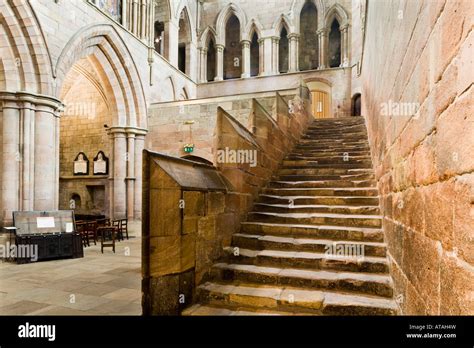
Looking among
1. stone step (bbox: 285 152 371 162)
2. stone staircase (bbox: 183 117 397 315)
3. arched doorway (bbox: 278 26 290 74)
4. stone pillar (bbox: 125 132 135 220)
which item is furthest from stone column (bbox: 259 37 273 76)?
stone staircase (bbox: 183 117 397 315)

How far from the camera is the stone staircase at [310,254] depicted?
255 centimetres

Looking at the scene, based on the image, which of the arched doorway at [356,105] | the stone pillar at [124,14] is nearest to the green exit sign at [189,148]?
the stone pillar at [124,14]

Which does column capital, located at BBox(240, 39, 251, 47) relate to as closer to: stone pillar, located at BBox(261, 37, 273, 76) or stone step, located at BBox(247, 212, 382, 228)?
stone pillar, located at BBox(261, 37, 273, 76)

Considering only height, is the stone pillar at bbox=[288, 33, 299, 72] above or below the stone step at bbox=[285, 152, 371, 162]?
above

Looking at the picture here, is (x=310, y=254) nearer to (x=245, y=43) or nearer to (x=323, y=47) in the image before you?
(x=323, y=47)

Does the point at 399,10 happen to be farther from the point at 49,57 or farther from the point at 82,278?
the point at 49,57

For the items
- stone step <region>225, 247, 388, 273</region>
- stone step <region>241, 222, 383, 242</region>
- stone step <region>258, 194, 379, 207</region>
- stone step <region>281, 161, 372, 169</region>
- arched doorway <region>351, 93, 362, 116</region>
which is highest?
arched doorway <region>351, 93, 362, 116</region>

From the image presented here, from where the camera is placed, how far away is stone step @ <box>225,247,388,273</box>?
114 inches

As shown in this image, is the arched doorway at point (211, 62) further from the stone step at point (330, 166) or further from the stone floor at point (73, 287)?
the stone floor at point (73, 287)

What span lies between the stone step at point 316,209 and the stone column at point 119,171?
6835mm

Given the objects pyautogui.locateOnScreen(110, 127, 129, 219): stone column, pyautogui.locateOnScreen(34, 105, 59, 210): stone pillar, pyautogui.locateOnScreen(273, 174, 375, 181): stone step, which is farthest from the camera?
pyautogui.locateOnScreen(110, 127, 129, 219): stone column

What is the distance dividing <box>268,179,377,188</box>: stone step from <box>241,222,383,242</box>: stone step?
115 centimetres

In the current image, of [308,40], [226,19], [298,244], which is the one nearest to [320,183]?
[298,244]

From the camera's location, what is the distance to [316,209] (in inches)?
160
